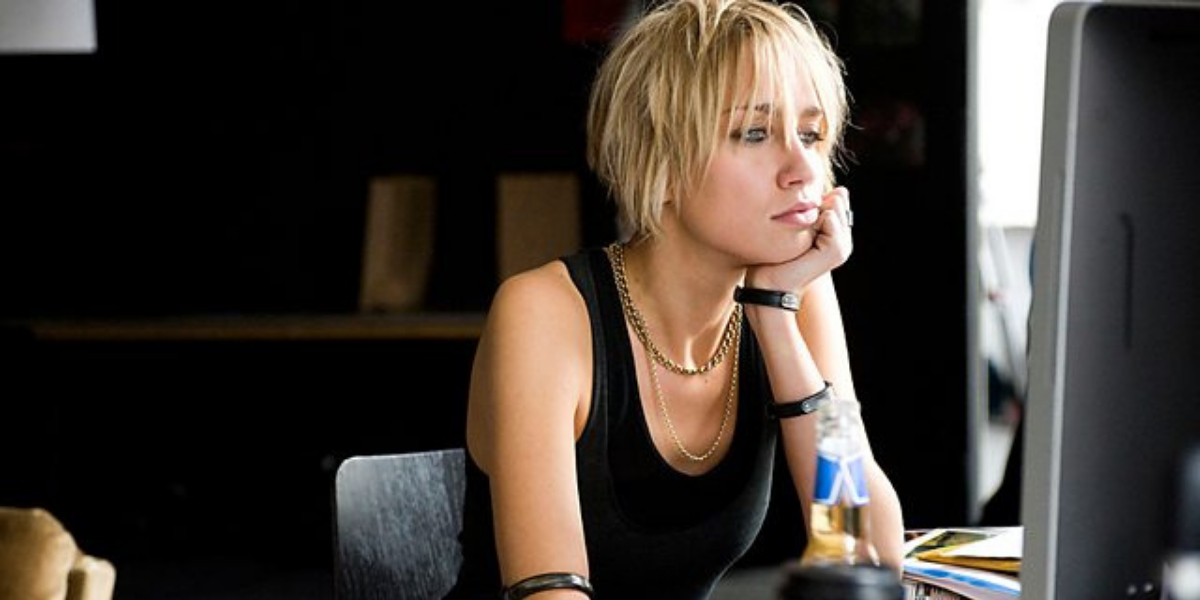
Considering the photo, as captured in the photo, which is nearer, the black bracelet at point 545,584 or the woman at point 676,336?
the black bracelet at point 545,584

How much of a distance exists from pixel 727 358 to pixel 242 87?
388cm

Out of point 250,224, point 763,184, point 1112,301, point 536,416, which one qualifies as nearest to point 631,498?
point 536,416

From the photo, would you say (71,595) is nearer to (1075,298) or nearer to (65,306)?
(1075,298)

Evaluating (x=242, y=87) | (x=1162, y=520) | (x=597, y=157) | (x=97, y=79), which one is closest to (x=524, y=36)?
(x=242, y=87)

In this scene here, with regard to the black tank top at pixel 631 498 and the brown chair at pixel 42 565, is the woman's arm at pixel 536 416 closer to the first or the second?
the black tank top at pixel 631 498

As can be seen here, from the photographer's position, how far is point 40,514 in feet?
7.39

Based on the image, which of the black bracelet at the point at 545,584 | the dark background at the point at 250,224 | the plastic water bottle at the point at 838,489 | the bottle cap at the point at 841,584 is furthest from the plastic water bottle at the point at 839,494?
the dark background at the point at 250,224

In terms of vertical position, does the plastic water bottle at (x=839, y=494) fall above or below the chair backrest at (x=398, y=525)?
above

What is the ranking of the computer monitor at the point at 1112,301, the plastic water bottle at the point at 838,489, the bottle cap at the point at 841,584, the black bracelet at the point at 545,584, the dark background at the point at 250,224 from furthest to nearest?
the dark background at the point at 250,224
the black bracelet at the point at 545,584
the plastic water bottle at the point at 838,489
the computer monitor at the point at 1112,301
the bottle cap at the point at 841,584

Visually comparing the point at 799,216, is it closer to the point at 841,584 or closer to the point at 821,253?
the point at 821,253

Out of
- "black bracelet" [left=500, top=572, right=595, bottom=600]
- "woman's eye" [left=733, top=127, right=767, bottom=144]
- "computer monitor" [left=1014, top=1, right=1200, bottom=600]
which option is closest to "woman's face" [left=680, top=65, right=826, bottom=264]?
"woman's eye" [left=733, top=127, right=767, bottom=144]

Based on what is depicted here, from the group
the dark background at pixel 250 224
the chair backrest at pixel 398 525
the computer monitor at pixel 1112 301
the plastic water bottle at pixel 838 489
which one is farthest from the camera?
the dark background at pixel 250 224

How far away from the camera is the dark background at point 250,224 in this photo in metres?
5.59

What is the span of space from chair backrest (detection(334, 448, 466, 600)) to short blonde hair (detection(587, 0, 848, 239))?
0.39 meters
